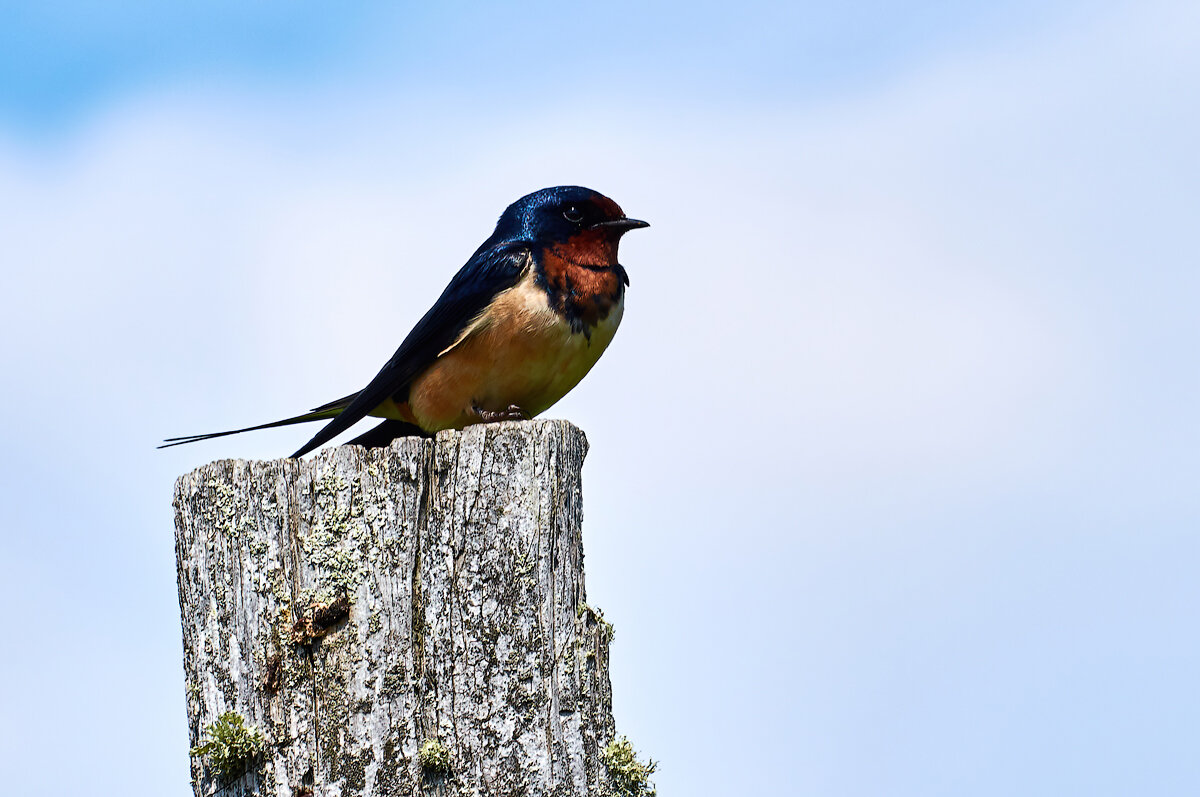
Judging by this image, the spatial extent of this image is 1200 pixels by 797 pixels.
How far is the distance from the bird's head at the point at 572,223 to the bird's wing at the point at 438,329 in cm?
19

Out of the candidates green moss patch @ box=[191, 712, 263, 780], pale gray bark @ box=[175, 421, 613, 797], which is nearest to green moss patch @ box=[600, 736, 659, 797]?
pale gray bark @ box=[175, 421, 613, 797]

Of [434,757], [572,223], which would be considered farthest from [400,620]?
[572,223]

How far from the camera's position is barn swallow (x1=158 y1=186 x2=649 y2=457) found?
17.3 ft

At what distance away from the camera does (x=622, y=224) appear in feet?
18.9

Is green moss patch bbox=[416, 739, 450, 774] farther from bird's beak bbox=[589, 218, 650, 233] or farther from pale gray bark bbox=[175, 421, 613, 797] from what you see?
bird's beak bbox=[589, 218, 650, 233]

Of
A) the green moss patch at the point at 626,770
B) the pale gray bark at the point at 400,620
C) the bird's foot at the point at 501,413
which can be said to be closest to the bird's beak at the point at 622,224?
the bird's foot at the point at 501,413

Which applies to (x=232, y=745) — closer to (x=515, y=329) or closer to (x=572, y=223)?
(x=515, y=329)

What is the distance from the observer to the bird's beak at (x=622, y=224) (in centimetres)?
574

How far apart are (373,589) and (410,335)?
7.06 feet

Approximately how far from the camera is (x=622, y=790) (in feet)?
12.2

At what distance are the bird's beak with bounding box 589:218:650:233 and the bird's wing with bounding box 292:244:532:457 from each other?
1.40 ft

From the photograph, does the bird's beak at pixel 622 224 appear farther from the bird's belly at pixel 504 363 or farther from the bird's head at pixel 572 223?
the bird's belly at pixel 504 363

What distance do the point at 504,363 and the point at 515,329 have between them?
156 mm

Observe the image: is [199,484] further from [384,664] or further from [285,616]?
[384,664]
